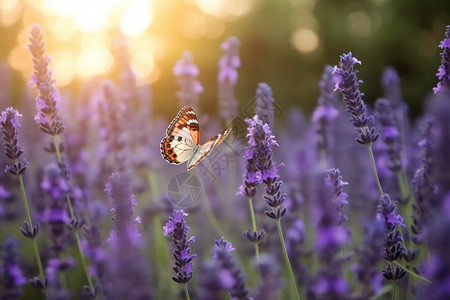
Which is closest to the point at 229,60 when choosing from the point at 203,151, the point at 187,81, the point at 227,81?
the point at 227,81

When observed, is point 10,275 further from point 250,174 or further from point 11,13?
point 11,13

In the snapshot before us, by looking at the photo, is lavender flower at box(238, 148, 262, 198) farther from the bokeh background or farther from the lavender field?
the bokeh background

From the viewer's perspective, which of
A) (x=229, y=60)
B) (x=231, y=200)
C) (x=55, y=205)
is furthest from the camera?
(x=231, y=200)

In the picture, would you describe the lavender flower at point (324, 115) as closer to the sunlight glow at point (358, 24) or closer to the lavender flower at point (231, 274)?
the lavender flower at point (231, 274)

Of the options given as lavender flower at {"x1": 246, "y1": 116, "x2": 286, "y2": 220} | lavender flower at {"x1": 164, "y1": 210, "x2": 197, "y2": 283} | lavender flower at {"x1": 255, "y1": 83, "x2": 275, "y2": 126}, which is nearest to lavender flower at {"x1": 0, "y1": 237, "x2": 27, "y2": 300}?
A: lavender flower at {"x1": 164, "y1": 210, "x2": 197, "y2": 283}

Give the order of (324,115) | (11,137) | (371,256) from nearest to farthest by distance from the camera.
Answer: (371,256) → (11,137) → (324,115)

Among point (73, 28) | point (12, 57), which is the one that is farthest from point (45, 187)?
point (12, 57)

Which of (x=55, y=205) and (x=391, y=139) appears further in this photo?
(x=391, y=139)
